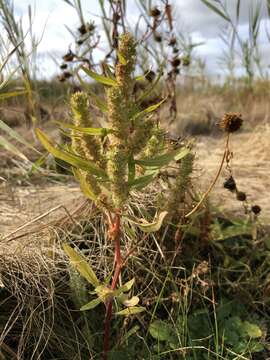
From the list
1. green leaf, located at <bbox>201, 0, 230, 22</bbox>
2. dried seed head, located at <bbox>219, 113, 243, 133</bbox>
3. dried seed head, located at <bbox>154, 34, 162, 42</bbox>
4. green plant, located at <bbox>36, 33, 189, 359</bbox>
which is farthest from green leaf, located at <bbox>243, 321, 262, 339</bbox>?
dried seed head, located at <bbox>154, 34, 162, 42</bbox>

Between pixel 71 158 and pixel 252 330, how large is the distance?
708mm

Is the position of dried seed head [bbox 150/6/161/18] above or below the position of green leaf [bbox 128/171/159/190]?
above

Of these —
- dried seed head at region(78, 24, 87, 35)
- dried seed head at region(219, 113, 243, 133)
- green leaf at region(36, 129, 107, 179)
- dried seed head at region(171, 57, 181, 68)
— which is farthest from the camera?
dried seed head at region(78, 24, 87, 35)

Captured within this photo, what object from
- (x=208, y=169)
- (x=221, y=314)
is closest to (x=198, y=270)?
(x=221, y=314)

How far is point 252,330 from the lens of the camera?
1.34 m

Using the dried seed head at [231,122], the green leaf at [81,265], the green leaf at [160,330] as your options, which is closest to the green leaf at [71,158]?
the green leaf at [81,265]

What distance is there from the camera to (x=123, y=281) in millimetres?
1460

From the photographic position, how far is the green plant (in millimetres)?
973

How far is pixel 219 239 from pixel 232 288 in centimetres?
16

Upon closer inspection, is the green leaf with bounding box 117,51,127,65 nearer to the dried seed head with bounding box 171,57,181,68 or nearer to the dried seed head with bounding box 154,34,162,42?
the dried seed head with bounding box 171,57,181,68

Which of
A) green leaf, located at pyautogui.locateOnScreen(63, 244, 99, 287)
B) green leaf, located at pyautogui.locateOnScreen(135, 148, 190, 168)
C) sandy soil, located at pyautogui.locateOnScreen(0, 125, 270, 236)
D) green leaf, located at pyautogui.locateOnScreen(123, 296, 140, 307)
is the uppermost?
green leaf, located at pyautogui.locateOnScreen(135, 148, 190, 168)

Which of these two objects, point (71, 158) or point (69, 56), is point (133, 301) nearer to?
point (71, 158)

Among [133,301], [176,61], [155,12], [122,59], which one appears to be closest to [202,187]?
[176,61]

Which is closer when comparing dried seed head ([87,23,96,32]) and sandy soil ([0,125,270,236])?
sandy soil ([0,125,270,236])
